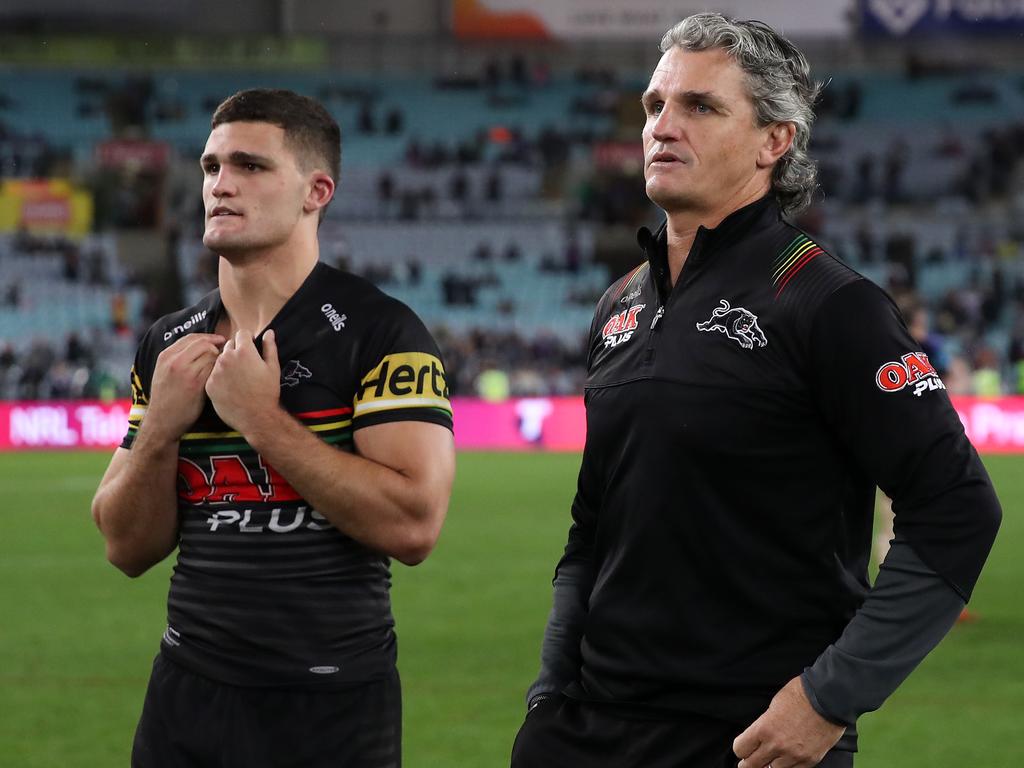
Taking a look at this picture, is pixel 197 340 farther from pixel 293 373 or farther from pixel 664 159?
pixel 664 159

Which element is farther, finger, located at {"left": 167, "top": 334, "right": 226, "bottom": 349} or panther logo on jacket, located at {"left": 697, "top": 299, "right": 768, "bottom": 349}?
finger, located at {"left": 167, "top": 334, "right": 226, "bottom": 349}

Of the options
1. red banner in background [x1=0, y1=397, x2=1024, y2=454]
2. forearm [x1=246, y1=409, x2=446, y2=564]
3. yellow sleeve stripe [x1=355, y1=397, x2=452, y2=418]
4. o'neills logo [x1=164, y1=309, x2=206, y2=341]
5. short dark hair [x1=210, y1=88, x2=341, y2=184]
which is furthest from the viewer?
red banner in background [x1=0, y1=397, x2=1024, y2=454]

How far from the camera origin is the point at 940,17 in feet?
129

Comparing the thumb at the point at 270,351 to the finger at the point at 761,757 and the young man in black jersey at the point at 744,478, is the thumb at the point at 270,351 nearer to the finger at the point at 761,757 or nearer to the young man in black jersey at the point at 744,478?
the young man in black jersey at the point at 744,478

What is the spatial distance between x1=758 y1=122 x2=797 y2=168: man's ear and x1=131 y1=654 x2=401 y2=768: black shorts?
1311 mm

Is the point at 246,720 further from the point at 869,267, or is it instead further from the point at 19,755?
the point at 869,267

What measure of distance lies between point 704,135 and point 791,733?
103 cm

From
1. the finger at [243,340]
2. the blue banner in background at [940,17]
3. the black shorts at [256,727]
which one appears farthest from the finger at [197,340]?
the blue banner in background at [940,17]

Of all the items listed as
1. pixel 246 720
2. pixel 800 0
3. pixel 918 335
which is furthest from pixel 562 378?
pixel 246 720

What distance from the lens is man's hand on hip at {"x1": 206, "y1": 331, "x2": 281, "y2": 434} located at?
2.96 m

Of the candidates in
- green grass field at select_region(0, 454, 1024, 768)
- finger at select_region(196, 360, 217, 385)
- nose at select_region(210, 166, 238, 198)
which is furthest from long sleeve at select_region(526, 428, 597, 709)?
green grass field at select_region(0, 454, 1024, 768)

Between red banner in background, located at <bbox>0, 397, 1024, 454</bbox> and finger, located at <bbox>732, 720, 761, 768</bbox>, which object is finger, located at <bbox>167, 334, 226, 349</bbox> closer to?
finger, located at <bbox>732, 720, 761, 768</bbox>

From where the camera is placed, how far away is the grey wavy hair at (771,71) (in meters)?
2.66

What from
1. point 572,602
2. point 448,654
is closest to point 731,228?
point 572,602
